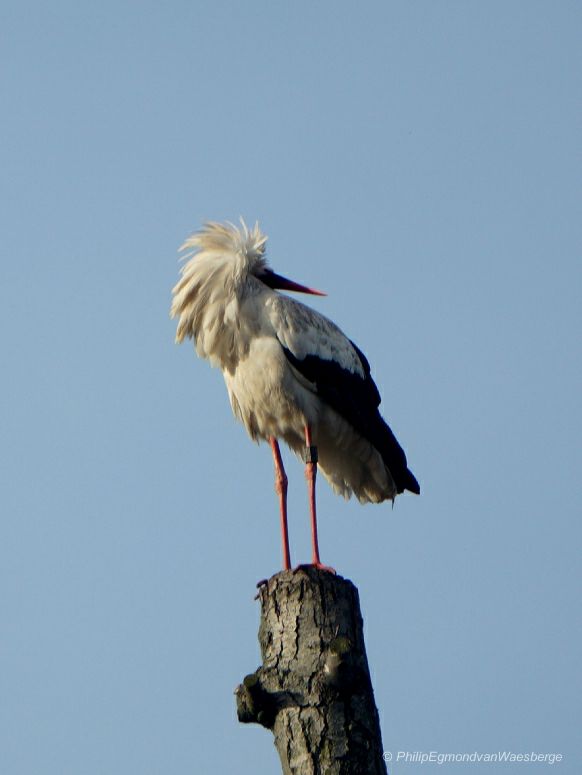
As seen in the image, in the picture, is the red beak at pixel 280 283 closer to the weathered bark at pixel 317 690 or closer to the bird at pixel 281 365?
the bird at pixel 281 365

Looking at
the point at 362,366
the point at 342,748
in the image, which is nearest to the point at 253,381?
the point at 362,366

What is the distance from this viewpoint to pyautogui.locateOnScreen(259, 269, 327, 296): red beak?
32.5ft

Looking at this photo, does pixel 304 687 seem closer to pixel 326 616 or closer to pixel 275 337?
pixel 326 616

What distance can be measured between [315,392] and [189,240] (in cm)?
145

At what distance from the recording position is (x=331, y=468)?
32.8 feet

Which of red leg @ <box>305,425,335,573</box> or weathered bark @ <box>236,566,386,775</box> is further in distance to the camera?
red leg @ <box>305,425,335,573</box>

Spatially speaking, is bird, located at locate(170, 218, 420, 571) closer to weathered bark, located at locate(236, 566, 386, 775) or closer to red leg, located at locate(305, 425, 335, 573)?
red leg, located at locate(305, 425, 335, 573)

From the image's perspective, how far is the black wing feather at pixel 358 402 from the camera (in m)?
9.39

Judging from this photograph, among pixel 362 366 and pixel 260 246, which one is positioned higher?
pixel 260 246

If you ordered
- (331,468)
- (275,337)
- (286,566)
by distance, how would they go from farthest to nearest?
1. (331,468)
2. (275,337)
3. (286,566)

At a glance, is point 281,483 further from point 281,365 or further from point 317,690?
point 317,690

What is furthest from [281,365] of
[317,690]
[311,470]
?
[317,690]

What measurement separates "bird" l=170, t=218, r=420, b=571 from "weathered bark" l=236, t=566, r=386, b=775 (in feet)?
9.11

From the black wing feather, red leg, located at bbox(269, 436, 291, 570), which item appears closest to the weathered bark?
red leg, located at bbox(269, 436, 291, 570)
